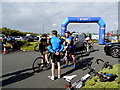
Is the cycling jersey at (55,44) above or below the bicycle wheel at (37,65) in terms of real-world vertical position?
above

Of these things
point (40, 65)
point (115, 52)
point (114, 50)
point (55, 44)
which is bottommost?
point (40, 65)

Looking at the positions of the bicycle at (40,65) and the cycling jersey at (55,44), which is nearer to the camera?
the cycling jersey at (55,44)

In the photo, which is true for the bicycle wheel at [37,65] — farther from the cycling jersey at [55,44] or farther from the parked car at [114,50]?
the parked car at [114,50]

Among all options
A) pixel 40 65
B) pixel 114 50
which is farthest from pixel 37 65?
pixel 114 50

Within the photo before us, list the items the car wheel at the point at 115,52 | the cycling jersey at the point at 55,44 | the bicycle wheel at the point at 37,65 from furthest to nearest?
the car wheel at the point at 115,52
the bicycle wheel at the point at 37,65
the cycling jersey at the point at 55,44

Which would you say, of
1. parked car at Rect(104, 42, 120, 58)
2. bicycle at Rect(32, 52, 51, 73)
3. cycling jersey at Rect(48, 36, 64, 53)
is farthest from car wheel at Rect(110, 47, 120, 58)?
cycling jersey at Rect(48, 36, 64, 53)

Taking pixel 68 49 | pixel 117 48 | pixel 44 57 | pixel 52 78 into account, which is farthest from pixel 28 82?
pixel 117 48

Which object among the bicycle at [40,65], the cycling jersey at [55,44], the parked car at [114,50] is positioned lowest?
the bicycle at [40,65]

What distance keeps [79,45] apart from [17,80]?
8.55 metres

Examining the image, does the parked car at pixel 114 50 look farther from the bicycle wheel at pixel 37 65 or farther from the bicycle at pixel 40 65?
the bicycle wheel at pixel 37 65

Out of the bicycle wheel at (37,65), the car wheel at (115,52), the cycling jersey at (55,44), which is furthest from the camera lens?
the car wheel at (115,52)

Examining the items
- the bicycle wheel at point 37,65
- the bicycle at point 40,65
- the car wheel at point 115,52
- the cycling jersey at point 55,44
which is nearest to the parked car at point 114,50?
the car wheel at point 115,52

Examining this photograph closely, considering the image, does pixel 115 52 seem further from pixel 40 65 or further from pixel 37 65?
pixel 37 65

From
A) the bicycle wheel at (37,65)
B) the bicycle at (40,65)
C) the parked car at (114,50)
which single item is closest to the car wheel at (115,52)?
A: the parked car at (114,50)
